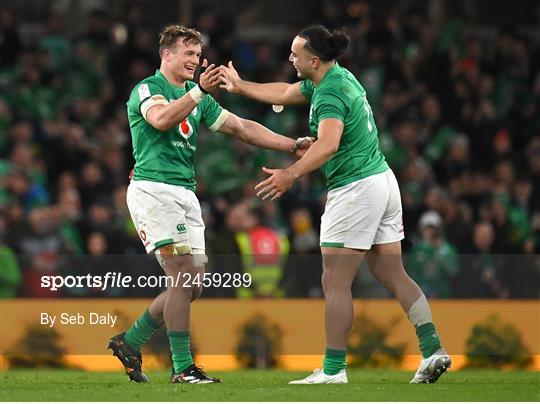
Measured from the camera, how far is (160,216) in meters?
10.5

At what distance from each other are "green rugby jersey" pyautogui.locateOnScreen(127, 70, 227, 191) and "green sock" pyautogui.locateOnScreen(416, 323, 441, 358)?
2.06 m

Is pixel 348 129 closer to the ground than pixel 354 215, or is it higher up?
higher up

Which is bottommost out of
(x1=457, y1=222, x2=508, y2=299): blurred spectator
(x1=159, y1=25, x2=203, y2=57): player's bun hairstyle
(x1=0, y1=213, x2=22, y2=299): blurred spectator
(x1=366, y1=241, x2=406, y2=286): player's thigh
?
(x1=366, y1=241, x2=406, y2=286): player's thigh

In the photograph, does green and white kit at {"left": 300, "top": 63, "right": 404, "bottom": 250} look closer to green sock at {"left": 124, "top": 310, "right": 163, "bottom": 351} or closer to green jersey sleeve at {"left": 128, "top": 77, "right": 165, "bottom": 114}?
green jersey sleeve at {"left": 128, "top": 77, "right": 165, "bottom": 114}

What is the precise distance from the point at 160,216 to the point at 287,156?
8.18 m

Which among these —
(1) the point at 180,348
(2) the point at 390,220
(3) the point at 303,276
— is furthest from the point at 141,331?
(3) the point at 303,276

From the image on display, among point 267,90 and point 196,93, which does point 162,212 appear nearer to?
point 196,93

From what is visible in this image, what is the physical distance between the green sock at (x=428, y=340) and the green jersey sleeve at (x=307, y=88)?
198 centimetres

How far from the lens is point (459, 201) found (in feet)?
59.7

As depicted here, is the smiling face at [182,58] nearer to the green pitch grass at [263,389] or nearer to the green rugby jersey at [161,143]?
the green rugby jersey at [161,143]

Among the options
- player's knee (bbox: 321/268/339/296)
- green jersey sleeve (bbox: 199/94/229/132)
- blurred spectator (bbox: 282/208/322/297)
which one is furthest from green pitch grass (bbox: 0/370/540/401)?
green jersey sleeve (bbox: 199/94/229/132)

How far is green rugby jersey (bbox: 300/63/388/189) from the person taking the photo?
10273 millimetres

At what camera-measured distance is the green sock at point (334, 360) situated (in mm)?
10195

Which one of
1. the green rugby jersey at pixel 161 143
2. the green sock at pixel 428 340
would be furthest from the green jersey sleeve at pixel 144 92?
the green sock at pixel 428 340
